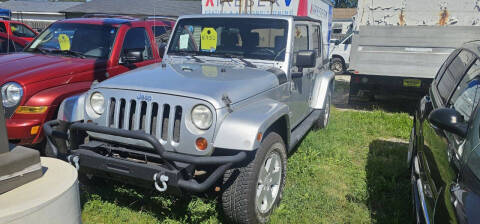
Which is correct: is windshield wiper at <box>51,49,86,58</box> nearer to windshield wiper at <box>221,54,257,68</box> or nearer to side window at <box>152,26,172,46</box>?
side window at <box>152,26,172,46</box>

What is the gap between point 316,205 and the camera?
Result: 3.58 metres

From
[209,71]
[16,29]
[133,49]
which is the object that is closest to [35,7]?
[16,29]

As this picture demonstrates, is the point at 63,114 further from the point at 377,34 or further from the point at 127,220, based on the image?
the point at 377,34

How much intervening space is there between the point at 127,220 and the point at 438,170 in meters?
2.64

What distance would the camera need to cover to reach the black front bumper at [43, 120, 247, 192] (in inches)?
101

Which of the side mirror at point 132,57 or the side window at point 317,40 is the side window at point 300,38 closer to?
→ the side window at point 317,40

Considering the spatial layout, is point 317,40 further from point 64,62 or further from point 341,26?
point 341,26

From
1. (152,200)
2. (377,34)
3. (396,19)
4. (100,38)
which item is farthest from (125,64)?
(396,19)

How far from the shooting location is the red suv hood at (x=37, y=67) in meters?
4.09

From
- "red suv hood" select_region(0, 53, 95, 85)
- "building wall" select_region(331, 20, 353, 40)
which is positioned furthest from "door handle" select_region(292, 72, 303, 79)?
"building wall" select_region(331, 20, 353, 40)

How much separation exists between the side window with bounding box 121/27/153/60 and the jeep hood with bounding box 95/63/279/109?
5.97 ft

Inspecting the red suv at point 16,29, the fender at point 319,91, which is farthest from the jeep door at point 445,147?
the red suv at point 16,29

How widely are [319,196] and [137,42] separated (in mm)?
3692

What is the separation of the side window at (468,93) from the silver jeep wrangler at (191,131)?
4.63ft
